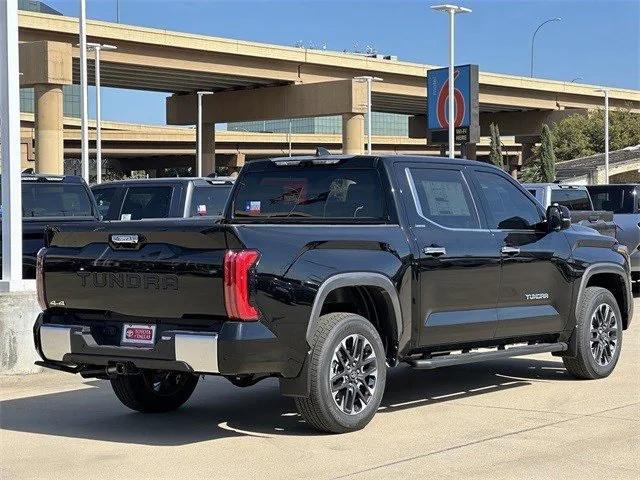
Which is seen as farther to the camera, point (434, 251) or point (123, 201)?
point (123, 201)

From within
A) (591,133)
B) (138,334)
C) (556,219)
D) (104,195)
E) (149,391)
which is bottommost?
(149,391)

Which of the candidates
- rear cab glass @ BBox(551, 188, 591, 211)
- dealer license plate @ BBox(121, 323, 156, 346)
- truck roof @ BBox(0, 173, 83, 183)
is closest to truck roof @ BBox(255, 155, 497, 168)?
dealer license plate @ BBox(121, 323, 156, 346)

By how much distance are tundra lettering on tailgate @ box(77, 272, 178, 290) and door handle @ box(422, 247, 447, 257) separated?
2.04 meters

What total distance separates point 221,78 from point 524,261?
5499 centimetres

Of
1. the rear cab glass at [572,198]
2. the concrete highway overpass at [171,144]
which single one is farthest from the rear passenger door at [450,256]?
the concrete highway overpass at [171,144]

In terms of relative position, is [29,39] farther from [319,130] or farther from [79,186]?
[319,130]

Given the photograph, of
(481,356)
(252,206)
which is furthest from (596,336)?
(252,206)

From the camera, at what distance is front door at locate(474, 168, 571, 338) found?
9.54 m

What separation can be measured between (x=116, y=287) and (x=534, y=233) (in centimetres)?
378

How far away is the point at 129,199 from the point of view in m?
16.6

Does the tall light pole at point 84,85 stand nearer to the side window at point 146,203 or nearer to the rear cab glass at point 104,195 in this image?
the rear cab glass at point 104,195

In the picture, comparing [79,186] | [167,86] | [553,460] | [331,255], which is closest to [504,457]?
[553,460]

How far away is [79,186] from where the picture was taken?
16344 mm

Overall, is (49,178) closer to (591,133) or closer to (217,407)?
(217,407)
